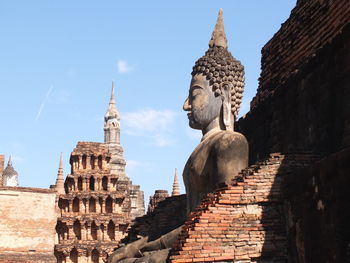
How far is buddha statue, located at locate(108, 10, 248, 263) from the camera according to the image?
24.6 ft

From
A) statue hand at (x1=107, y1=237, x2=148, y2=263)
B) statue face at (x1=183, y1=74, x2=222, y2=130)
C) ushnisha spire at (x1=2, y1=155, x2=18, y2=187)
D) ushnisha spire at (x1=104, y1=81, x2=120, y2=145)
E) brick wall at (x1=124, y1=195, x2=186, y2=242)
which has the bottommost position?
statue hand at (x1=107, y1=237, x2=148, y2=263)

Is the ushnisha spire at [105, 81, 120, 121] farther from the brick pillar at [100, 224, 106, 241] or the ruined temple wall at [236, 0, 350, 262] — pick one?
the ruined temple wall at [236, 0, 350, 262]

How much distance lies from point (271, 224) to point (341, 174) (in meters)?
1.38

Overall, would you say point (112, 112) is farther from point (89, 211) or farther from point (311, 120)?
point (311, 120)

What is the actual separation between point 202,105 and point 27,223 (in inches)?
801

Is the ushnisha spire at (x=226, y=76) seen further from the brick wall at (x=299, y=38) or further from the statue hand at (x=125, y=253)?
the statue hand at (x=125, y=253)

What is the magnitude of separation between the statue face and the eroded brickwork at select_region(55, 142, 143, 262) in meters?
15.3

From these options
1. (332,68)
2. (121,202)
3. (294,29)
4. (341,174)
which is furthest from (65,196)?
(341,174)

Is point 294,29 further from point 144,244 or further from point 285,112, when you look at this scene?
point 144,244

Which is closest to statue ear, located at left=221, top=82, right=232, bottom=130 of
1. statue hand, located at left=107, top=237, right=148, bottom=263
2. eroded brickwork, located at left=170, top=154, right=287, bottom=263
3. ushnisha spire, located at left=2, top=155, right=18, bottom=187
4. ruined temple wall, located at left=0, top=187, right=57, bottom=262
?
eroded brickwork, located at left=170, top=154, right=287, bottom=263

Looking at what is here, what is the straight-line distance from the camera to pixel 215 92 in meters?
8.32

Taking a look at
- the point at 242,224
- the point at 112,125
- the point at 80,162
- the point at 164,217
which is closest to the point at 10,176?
the point at 112,125

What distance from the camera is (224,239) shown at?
20.6ft

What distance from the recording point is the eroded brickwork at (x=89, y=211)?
2334 cm
